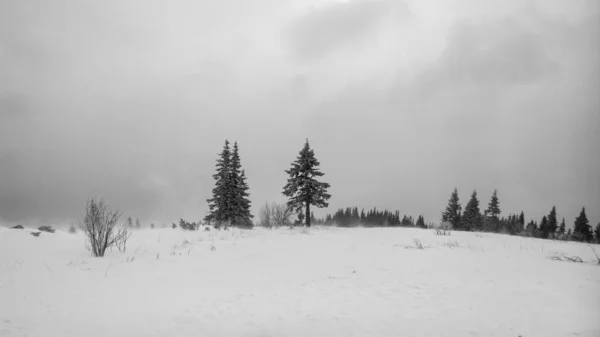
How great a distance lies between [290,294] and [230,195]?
2445 cm

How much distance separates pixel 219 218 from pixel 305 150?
38.5ft

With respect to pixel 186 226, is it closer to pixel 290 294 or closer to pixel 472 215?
pixel 290 294

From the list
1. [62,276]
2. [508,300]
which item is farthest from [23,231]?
[508,300]

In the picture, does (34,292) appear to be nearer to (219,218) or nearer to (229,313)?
(229,313)

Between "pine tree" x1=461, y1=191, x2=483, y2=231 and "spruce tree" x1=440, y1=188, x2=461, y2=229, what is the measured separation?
1372mm

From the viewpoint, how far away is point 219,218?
2819 centimetres

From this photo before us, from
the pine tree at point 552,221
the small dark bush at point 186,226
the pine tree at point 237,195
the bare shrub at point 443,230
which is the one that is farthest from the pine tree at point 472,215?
the small dark bush at point 186,226

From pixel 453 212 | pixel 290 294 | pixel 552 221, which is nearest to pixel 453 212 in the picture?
pixel 453 212

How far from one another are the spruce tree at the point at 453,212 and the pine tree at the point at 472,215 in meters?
1.37

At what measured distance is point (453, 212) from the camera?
4244 cm

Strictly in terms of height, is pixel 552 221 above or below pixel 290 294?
below

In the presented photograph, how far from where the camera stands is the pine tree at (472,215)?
4268 cm

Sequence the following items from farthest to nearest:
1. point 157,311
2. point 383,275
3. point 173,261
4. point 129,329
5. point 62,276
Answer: point 173,261 → point 383,275 → point 62,276 → point 157,311 → point 129,329

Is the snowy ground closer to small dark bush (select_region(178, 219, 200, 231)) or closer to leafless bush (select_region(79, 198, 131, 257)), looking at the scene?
leafless bush (select_region(79, 198, 131, 257))
